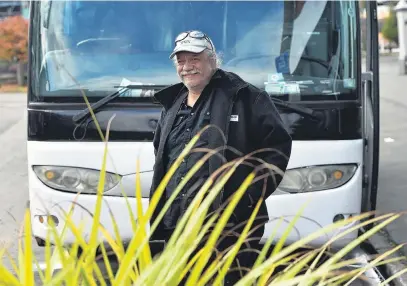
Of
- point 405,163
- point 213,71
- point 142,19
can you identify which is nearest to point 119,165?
point 142,19

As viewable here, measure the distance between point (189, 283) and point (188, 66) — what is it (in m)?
1.55

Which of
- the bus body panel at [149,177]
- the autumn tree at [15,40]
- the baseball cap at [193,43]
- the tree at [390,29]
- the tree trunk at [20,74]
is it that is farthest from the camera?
the tree at [390,29]

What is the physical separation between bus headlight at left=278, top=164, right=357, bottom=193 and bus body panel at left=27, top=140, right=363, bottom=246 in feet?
0.11

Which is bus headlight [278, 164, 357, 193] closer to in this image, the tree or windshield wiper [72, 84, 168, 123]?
windshield wiper [72, 84, 168, 123]

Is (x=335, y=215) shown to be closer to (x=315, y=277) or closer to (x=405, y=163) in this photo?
(x=315, y=277)

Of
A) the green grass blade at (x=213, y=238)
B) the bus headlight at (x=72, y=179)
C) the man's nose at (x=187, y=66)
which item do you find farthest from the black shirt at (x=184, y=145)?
the bus headlight at (x=72, y=179)

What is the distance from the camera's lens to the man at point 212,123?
11.6 feet

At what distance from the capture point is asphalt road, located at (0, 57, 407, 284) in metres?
7.64

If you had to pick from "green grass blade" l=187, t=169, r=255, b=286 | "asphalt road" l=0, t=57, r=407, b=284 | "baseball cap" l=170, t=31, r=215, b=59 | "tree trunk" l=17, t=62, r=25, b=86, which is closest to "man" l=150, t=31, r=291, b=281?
"baseball cap" l=170, t=31, r=215, b=59

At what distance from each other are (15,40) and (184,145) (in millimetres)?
37553

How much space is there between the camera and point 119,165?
529 centimetres

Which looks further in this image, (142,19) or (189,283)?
(142,19)

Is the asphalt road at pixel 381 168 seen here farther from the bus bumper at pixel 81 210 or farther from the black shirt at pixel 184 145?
the black shirt at pixel 184 145

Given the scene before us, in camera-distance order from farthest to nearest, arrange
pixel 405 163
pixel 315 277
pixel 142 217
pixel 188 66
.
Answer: pixel 405 163 → pixel 188 66 → pixel 142 217 → pixel 315 277
